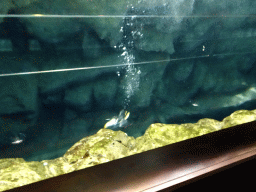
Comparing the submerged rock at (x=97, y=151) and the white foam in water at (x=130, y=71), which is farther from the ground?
the white foam in water at (x=130, y=71)

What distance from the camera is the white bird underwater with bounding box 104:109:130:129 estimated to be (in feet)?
5.91

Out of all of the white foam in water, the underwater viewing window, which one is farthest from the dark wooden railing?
the white foam in water

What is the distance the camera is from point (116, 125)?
1.82 m

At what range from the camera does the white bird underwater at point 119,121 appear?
1.80 m

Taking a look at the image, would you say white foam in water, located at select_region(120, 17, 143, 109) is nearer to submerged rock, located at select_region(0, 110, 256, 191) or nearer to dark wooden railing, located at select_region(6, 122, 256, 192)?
submerged rock, located at select_region(0, 110, 256, 191)

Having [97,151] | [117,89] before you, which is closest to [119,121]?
[117,89]

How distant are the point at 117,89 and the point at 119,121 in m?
0.35

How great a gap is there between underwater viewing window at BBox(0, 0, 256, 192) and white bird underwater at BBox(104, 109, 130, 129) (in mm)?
10

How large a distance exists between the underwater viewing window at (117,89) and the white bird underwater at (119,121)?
0.01m

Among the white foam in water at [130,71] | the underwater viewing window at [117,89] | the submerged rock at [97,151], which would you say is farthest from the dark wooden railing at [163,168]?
the white foam in water at [130,71]

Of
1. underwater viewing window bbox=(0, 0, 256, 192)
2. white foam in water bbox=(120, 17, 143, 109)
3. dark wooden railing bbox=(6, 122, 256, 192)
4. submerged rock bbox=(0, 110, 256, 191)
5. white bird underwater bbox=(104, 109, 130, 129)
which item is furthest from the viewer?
white bird underwater bbox=(104, 109, 130, 129)

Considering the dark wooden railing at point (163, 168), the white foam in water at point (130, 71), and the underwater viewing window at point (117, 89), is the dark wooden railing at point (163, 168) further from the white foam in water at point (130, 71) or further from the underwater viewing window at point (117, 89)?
the white foam in water at point (130, 71)

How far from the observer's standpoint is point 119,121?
1.84 metres

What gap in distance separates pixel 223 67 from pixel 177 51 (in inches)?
34.7
